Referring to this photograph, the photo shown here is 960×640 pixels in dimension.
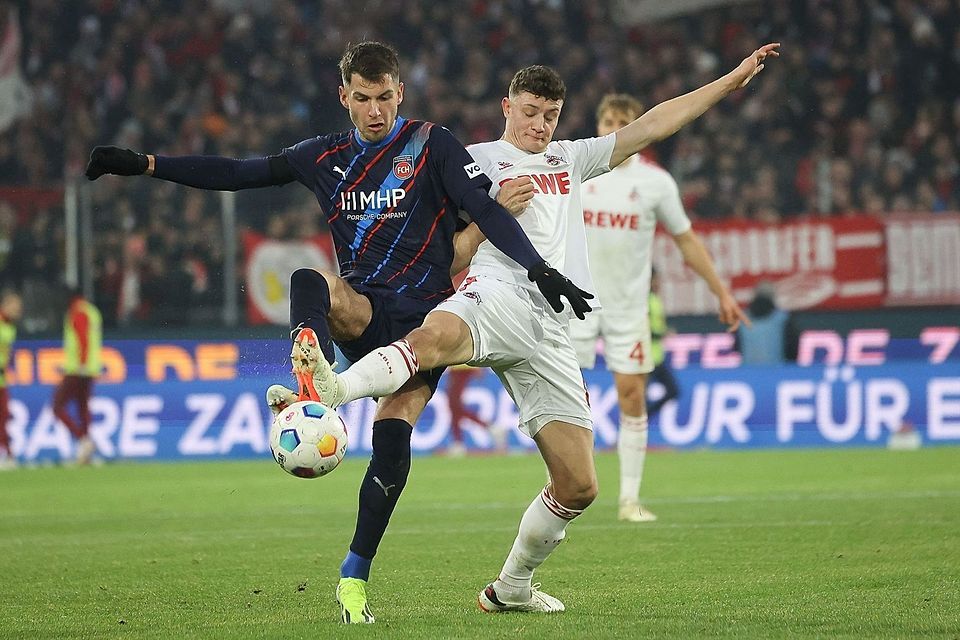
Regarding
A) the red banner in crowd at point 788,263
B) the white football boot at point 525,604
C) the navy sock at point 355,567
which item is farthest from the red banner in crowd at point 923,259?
the navy sock at point 355,567

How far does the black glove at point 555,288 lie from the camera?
16.6 ft

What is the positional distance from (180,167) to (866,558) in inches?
137

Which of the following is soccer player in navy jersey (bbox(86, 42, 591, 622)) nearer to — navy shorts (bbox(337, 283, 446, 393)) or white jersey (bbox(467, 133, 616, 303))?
navy shorts (bbox(337, 283, 446, 393))

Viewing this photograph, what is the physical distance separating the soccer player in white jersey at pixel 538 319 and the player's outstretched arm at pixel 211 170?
79 cm

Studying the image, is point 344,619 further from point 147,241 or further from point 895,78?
point 895,78

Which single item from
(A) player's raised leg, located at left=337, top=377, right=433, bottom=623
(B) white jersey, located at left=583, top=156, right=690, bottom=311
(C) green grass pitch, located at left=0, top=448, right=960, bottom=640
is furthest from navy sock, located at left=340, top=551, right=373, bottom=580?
(B) white jersey, located at left=583, top=156, right=690, bottom=311

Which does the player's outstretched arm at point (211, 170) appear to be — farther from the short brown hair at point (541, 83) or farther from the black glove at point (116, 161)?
the short brown hair at point (541, 83)

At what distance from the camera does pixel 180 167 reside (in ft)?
18.5

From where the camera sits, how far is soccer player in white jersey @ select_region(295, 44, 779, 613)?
5320mm

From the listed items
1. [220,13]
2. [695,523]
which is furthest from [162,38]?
[695,523]

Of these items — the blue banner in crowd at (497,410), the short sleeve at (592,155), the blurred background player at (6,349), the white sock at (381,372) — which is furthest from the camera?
the blurred background player at (6,349)

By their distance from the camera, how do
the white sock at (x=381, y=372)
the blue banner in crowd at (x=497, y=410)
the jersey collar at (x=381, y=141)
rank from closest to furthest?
the white sock at (x=381, y=372)
the jersey collar at (x=381, y=141)
the blue banner in crowd at (x=497, y=410)

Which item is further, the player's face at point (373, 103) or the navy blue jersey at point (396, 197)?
the navy blue jersey at point (396, 197)

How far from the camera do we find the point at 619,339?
9039 mm
